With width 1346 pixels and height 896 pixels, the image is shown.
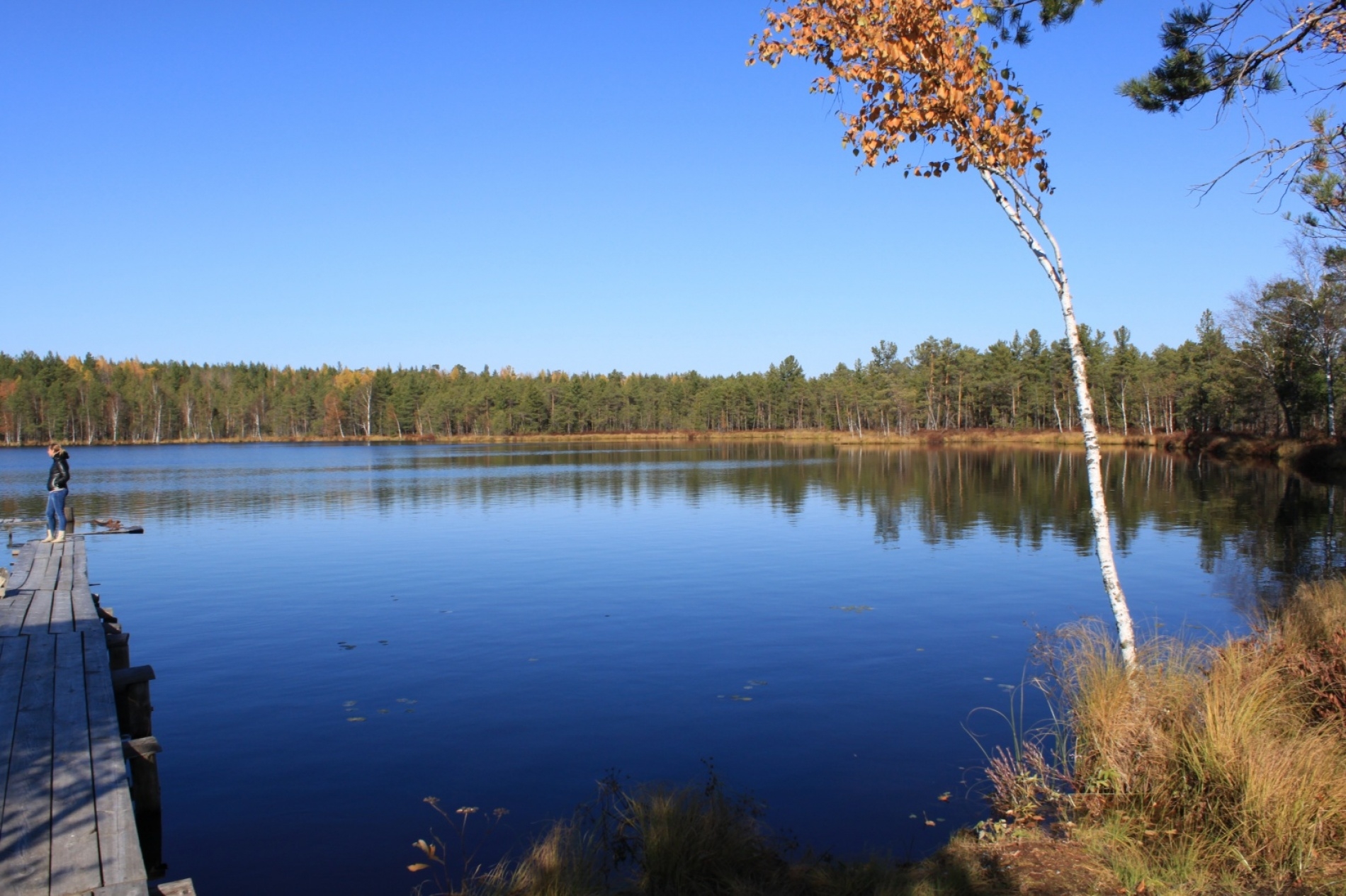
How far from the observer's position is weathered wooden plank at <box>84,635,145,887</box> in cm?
583

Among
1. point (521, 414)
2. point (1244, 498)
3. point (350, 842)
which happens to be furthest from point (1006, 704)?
point (521, 414)

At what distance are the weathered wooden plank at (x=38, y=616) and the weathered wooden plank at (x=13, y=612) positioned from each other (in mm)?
51

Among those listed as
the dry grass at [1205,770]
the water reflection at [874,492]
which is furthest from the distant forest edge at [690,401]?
the dry grass at [1205,770]

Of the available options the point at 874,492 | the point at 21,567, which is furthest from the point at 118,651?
the point at 874,492

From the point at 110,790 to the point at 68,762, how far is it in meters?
0.84

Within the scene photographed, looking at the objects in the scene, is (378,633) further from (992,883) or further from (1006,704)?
(992,883)

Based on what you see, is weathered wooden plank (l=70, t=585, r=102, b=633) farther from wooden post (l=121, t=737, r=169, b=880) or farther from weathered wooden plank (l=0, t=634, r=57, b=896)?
wooden post (l=121, t=737, r=169, b=880)

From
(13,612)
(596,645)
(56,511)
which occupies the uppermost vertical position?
(56,511)

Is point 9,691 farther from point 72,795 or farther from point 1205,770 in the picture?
point 1205,770

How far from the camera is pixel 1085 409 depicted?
818 centimetres

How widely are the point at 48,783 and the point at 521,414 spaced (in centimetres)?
15302

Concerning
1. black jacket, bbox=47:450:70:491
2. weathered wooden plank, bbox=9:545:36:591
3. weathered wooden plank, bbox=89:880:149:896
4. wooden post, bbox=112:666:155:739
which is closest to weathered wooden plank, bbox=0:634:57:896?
weathered wooden plank, bbox=89:880:149:896

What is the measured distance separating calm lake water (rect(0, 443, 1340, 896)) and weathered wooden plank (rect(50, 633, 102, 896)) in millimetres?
1186

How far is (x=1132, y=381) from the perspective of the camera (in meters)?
110
